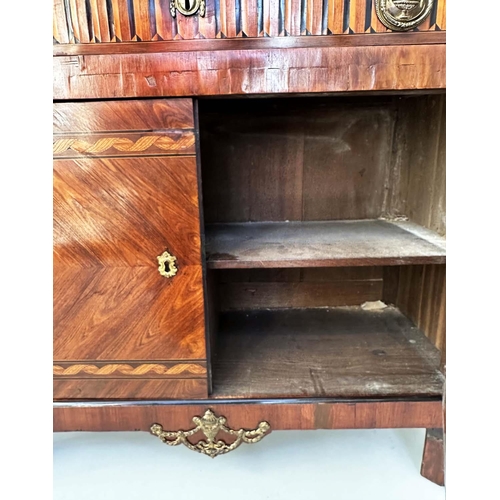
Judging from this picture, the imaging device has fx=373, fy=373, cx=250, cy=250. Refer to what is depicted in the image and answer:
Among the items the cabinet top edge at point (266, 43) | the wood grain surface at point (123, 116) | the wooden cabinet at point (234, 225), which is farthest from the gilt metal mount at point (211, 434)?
the cabinet top edge at point (266, 43)

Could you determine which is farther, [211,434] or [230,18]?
[211,434]

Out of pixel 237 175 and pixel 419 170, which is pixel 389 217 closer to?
pixel 419 170

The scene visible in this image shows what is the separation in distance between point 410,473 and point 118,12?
0.93 metres

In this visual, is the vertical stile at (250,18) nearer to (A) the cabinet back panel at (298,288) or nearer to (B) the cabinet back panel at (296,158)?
(B) the cabinet back panel at (296,158)

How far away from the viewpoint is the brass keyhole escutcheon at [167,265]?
0.59 m

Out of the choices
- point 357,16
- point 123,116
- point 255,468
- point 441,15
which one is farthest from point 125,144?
point 255,468

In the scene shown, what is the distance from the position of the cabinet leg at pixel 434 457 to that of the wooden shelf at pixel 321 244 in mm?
325

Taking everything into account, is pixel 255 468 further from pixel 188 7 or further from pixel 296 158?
pixel 188 7

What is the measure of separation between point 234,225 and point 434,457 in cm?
63

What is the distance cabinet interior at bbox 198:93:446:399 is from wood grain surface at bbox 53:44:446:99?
17 centimetres

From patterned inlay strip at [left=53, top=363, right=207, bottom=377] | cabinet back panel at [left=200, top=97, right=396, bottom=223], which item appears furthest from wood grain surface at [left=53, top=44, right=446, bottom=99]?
patterned inlay strip at [left=53, top=363, right=207, bottom=377]

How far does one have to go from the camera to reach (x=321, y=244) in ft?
2.35

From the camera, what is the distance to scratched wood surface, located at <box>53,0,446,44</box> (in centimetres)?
53

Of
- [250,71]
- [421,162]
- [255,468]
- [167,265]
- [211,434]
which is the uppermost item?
[250,71]
